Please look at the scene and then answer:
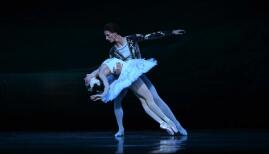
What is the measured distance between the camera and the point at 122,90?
22.8 feet

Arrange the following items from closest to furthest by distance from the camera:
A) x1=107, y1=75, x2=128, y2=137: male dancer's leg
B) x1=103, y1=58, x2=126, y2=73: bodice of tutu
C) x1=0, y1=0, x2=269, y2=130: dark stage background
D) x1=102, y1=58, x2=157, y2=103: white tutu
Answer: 1. x1=102, y1=58, x2=157, y2=103: white tutu
2. x1=103, y1=58, x2=126, y2=73: bodice of tutu
3. x1=107, y1=75, x2=128, y2=137: male dancer's leg
4. x1=0, y1=0, x2=269, y2=130: dark stage background

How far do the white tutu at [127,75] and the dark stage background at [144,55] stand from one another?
7.21ft

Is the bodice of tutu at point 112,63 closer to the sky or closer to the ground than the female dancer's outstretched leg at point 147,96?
closer to the sky

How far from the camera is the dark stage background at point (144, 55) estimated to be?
30.0 ft

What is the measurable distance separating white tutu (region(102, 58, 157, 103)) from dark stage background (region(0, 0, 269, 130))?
220 cm

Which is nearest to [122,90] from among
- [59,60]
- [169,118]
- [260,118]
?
[169,118]

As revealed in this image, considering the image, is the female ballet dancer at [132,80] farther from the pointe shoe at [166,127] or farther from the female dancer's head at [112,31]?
the female dancer's head at [112,31]

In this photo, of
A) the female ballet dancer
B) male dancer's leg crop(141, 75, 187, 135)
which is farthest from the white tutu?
male dancer's leg crop(141, 75, 187, 135)

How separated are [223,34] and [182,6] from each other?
0.72 metres

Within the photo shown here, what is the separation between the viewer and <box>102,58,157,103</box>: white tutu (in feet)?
22.3

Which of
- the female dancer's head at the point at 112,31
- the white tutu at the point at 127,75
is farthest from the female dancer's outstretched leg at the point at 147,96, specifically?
the female dancer's head at the point at 112,31

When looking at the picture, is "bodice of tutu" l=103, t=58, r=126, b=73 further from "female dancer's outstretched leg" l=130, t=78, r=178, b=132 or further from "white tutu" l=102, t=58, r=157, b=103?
"female dancer's outstretched leg" l=130, t=78, r=178, b=132

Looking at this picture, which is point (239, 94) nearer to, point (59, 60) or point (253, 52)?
point (253, 52)

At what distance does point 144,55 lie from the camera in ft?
32.1
